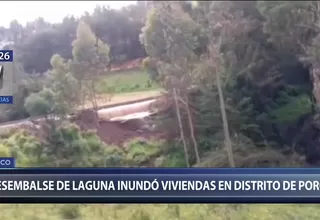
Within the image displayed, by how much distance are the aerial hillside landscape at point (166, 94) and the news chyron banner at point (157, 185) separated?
0.04 m

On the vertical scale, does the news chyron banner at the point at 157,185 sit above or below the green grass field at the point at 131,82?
below

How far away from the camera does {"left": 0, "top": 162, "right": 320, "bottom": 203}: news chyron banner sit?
285 cm

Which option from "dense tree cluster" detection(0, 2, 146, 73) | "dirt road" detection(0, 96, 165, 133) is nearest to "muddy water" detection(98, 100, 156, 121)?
"dirt road" detection(0, 96, 165, 133)

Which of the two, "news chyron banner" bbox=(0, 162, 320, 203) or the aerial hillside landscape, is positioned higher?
the aerial hillside landscape

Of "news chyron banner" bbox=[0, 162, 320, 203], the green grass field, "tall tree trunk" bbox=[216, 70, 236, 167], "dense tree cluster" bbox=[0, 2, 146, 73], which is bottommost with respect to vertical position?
"news chyron banner" bbox=[0, 162, 320, 203]

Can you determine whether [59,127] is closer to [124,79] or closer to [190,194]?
[124,79]

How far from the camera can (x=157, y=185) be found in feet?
9.39

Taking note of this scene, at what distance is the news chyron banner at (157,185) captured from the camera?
285 cm

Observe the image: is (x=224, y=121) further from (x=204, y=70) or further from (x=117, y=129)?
(x=117, y=129)

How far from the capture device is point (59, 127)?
2990mm

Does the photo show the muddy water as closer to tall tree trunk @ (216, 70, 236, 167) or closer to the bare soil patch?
the bare soil patch

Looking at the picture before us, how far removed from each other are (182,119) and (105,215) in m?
0.59

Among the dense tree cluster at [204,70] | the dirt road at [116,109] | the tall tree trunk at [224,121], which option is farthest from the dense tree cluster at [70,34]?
the tall tree trunk at [224,121]

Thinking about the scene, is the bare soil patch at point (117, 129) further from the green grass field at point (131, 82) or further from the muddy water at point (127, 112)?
the green grass field at point (131, 82)
